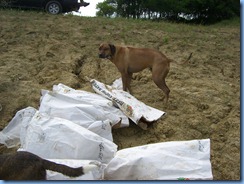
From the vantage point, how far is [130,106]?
505 centimetres

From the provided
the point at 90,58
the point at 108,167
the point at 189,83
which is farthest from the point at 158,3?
the point at 108,167

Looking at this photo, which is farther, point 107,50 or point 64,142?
point 107,50

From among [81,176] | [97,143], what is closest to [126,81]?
[97,143]

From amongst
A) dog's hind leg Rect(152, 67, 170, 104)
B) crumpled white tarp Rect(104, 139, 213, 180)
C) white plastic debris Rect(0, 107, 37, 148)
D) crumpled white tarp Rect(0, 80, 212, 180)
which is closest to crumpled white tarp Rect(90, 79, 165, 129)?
crumpled white tarp Rect(0, 80, 212, 180)

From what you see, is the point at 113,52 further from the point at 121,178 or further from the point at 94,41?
the point at 121,178

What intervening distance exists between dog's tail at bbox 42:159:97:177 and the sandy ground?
1.64m

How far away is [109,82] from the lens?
6703 millimetres

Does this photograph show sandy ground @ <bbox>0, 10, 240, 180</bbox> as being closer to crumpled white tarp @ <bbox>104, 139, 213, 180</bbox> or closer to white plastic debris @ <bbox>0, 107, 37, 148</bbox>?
white plastic debris @ <bbox>0, 107, 37, 148</bbox>

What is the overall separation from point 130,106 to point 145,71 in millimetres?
2146

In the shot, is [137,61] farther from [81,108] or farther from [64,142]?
[64,142]

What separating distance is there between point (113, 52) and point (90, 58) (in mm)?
1203

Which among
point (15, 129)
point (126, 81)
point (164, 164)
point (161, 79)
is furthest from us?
point (126, 81)

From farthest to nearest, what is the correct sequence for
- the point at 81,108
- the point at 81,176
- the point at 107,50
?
the point at 107,50 → the point at 81,108 → the point at 81,176

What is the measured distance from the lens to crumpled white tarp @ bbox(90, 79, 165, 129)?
500 cm
